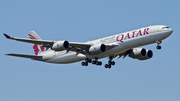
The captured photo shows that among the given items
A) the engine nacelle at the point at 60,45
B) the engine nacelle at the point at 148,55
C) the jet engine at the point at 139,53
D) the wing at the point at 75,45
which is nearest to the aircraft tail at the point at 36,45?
the wing at the point at 75,45

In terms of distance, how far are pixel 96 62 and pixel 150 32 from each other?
36.5ft

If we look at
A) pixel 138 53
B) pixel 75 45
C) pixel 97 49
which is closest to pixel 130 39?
pixel 97 49

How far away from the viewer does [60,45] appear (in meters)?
51.4

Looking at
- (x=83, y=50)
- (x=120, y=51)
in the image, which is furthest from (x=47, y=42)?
(x=120, y=51)

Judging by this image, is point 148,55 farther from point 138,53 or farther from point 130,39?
point 130,39

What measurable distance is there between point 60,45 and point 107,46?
7353mm

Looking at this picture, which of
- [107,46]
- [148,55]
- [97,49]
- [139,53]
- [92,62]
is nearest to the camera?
[97,49]

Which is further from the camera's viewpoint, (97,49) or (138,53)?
(138,53)

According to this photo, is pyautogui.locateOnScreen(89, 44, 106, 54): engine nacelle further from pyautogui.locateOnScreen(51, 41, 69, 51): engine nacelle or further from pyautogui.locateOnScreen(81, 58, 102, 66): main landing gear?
pyautogui.locateOnScreen(51, 41, 69, 51): engine nacelle

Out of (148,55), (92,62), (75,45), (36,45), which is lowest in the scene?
(92,62)

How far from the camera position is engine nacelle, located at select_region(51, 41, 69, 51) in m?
51.4

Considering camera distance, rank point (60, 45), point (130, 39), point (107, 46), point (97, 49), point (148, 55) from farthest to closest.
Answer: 1. point (148, 55)
2. point (107, 46)
3. point (97, 49)
4. point (130, 39)
5. point (60, 45)

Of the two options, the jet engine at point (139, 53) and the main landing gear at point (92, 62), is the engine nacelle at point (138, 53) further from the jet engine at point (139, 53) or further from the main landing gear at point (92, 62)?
the main landing gear at point (92, 62)

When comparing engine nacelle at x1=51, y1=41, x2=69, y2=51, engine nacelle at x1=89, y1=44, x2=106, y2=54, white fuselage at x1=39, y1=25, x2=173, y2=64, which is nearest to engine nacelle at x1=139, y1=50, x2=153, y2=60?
white fuselage at x1=39, y1=25, x2=173, y2=64
